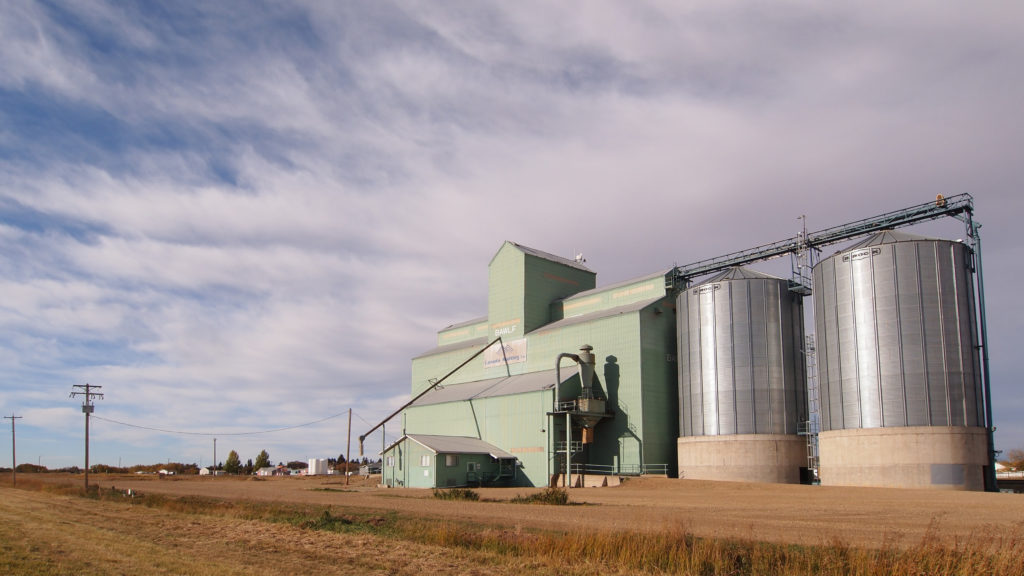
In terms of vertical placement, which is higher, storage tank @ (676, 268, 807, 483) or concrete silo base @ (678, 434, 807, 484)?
storage tank @ (676, 268, 807, 483)

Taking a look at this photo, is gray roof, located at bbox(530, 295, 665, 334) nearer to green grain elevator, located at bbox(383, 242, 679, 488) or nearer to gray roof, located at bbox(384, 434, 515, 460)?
green grain elevator, located at bbox(383, 242, 679, 488)

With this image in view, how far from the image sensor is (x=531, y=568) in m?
18.8

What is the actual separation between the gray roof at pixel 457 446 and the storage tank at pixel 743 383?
54.6ft

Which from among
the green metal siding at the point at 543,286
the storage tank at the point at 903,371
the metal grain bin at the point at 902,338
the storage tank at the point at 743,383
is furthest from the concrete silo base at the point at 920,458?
the green metal siding at the point at 543,286

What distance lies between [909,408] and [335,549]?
44.2m

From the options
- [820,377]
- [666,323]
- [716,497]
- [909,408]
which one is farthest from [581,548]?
[666,323]

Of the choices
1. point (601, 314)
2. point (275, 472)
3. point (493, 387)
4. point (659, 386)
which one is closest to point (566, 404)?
point (659, 386)

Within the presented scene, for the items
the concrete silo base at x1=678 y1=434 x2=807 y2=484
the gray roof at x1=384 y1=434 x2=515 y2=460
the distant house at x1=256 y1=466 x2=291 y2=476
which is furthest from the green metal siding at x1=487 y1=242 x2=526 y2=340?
the distant house at x1=256 y1=466 x2=291 y2=476

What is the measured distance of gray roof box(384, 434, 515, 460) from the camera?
66312mm

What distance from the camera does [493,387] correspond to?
77.4 meters

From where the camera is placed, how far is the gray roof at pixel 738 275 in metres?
65.2

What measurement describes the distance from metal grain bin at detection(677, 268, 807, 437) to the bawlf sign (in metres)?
18.1

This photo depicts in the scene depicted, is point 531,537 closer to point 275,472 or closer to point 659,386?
point 659,386

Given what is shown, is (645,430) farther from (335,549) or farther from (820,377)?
(335,549)
